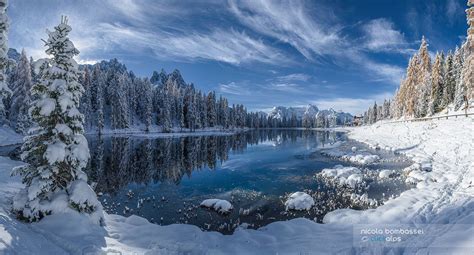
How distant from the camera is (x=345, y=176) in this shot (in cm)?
2411

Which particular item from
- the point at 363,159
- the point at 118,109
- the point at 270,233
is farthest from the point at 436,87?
the point at 118,109

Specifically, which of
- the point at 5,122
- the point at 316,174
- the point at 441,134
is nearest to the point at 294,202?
the point at 316,174

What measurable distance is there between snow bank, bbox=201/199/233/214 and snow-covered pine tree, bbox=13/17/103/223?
23.2ft

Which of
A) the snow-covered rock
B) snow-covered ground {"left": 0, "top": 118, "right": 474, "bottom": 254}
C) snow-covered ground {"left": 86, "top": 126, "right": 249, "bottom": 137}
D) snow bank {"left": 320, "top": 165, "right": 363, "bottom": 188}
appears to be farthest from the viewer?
snow-covered ground {"left": 86, "top": 126, "right": 249, "bottom": 137}

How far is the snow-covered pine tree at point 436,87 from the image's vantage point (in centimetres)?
6406

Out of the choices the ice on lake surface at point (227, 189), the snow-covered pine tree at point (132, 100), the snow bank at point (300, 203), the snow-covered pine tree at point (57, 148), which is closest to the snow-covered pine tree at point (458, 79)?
the ice on lake surface at point (227, 189)

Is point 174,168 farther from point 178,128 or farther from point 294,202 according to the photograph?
point 178,128

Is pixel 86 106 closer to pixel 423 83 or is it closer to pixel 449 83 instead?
pixel 423 83

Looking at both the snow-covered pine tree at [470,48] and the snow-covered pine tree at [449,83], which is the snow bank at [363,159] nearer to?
the snow-covered pine tree at [470,48]

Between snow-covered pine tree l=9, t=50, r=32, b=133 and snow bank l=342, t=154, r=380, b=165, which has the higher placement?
snow-covered pine tree l=9, t=50, r=32, b=133

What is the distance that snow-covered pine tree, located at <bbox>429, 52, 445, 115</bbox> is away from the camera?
210 ft

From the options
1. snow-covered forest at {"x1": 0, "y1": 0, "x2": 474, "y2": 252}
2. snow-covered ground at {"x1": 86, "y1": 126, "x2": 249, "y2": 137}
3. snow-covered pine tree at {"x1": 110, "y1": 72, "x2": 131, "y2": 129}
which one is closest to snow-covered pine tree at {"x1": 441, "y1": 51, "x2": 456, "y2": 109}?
snow-covered forest at {"x1": 0, "y1": 0, "x2": 474, "y2": 252}

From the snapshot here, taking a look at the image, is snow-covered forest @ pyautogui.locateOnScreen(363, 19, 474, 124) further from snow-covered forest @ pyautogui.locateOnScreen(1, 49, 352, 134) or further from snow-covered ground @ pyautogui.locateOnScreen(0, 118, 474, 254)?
snow-covered forest @ pyautogui.locateOnScreen(1, 49, 352, 134)

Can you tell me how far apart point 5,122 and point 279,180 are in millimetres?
58380
